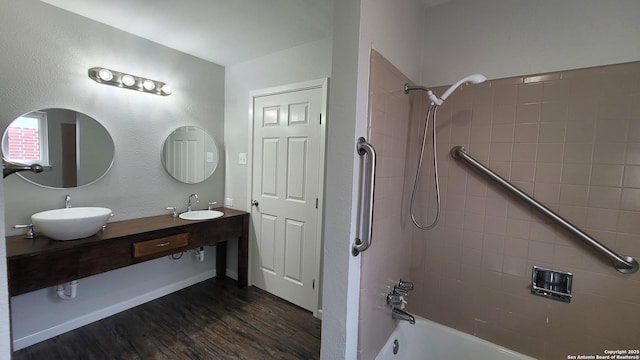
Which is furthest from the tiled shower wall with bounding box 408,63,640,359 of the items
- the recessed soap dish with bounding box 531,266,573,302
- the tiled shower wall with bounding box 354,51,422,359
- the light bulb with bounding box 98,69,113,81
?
the light bulb with bounding box 98,69,113,81

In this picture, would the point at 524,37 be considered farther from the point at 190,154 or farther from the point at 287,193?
the point at 190,154

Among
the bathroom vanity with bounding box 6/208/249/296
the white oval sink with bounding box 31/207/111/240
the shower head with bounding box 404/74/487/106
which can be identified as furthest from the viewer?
the white oval sink with bounding box 31/207/111/240

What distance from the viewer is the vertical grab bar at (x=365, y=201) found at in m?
1.25

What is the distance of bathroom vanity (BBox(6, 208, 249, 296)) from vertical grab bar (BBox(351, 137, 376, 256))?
1.69m

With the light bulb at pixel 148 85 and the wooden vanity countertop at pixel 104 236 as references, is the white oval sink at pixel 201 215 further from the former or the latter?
the light bulb at pixel 148 85

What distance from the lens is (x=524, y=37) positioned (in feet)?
5.39

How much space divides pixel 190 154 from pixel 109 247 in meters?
1.16

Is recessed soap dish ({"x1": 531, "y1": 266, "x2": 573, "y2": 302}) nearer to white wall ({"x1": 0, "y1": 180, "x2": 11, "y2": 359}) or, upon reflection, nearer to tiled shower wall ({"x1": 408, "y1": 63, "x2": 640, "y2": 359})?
tiled shower wall ({"x1": 408, "y1": 63, "x2": 640, "y2": 359})

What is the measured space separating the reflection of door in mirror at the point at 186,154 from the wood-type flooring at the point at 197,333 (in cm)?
117

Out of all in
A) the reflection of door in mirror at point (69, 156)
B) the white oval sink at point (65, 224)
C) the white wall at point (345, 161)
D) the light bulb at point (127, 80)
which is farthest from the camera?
the light bulb at point (127, 80)

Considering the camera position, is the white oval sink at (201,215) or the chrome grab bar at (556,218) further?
the white oval sink at (201,215)

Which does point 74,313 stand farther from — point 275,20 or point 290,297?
point 275,20

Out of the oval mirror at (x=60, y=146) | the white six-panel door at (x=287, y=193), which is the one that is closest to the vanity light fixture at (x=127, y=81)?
the oval mirror at (x=60, y=146)

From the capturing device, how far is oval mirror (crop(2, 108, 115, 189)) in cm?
191
